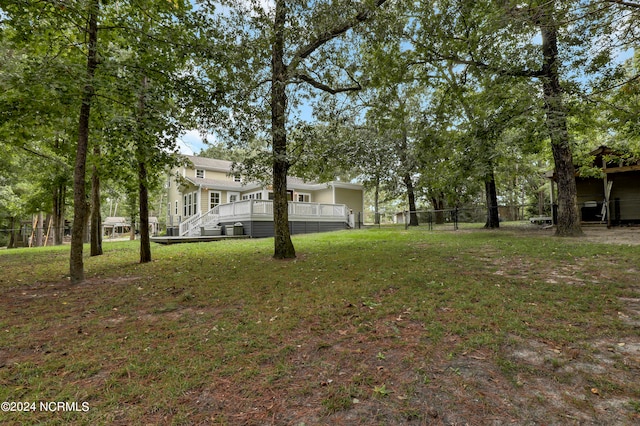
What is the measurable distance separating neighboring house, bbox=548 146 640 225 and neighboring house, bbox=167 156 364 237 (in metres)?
12.9

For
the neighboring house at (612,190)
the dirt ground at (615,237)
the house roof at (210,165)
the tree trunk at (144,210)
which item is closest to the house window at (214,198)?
the house roof at (210,165)

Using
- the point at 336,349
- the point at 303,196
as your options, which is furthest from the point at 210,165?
the point at 336,349

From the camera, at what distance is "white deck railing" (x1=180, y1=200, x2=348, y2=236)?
54.7 ft

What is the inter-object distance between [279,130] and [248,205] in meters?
10.0

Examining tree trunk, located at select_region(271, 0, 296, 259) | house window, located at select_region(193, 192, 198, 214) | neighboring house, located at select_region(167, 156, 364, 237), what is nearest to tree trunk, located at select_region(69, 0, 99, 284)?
tree trunk, located at select_region(271, 0, 296, 259)

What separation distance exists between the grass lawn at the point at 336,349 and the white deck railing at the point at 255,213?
37.0ft

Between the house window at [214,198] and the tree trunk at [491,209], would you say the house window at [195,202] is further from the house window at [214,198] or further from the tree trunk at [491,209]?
the tree trunk at [491,209]

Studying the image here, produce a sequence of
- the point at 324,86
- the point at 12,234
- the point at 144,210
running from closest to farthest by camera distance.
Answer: the point at 144,210
the point at 324,86
the point at 12,234

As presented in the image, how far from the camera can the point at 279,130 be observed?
7.12 metres

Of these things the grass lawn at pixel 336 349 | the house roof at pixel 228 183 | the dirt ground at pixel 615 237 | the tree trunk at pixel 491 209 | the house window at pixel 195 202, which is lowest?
the grass lawn at pixel 336 349

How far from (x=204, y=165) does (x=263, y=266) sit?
19074 mm

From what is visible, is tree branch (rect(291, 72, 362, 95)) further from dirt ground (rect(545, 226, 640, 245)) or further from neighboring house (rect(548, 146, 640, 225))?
neighboring house (rect(548, 146, 640, 225))

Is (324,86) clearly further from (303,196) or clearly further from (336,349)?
(303,196)

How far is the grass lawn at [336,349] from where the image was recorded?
1.92 meters
